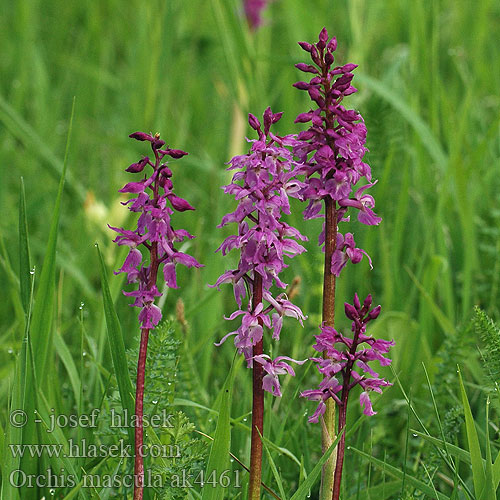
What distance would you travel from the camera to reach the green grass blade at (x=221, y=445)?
1.56 m

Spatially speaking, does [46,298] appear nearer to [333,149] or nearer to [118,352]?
[118,352]

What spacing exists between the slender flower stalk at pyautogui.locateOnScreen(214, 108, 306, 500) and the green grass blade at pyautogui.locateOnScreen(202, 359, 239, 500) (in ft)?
0.20

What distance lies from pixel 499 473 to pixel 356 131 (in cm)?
79

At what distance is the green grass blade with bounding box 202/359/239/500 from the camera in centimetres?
156

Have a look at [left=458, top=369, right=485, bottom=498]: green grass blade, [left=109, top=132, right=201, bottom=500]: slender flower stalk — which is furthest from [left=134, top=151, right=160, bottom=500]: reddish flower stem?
[left=458, top=369, right=485, bottom=498]: green grass blade

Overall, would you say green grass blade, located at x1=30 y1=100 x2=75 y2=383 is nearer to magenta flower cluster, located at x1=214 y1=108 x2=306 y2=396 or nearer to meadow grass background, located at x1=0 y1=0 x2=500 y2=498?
meadow grass background, located at x1=0 y1=0 x2=500 y2=498

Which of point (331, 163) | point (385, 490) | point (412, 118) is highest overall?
point (412, 118)

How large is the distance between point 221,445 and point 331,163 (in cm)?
61

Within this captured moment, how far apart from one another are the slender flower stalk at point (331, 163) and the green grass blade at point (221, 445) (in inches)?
8.1

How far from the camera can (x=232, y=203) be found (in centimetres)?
373

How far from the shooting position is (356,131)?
5.08 feet

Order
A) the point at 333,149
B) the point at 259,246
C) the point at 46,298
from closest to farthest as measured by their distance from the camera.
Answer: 1. the point at 259,246
2. the point at 333,149
3. the point at 46,298

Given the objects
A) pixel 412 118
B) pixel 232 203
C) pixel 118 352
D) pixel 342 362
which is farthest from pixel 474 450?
pixel 232 203

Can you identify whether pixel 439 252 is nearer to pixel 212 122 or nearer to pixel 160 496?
pixel 160 496
